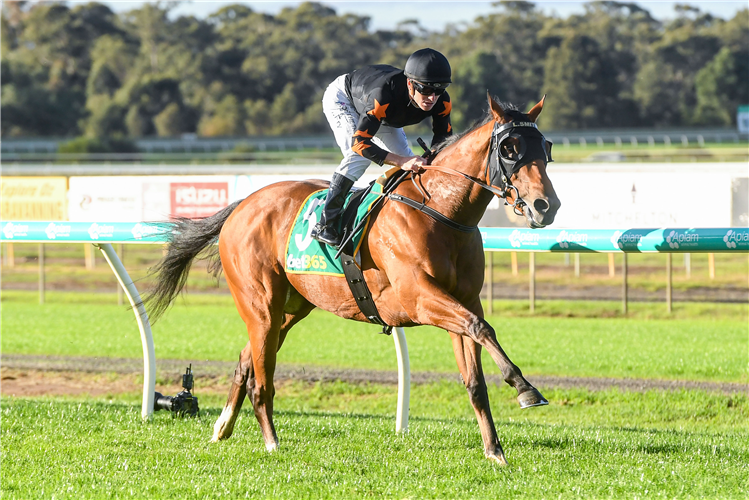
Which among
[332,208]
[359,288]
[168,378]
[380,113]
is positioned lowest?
[168,378]

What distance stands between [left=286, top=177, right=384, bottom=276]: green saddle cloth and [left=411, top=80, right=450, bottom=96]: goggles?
0.55 m

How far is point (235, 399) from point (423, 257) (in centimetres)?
160

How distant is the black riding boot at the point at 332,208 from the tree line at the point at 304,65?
43.5m

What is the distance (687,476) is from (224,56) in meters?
65.6

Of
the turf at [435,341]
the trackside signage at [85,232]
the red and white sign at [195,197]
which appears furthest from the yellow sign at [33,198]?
the trackside signage at [85,232]

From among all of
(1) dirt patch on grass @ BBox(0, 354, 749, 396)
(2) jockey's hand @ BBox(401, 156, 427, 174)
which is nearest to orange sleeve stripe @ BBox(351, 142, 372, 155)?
(2) jockey's hand @ BBox(401, 156, 427, 174)

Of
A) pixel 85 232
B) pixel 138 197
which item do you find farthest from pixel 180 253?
pixel 138 197

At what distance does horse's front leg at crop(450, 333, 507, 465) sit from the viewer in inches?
175

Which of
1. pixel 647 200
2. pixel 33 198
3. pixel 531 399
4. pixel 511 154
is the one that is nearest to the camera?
pixel 531 399

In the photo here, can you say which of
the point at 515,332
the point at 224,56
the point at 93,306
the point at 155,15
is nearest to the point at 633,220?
the point at 515,332

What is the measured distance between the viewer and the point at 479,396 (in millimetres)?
4516

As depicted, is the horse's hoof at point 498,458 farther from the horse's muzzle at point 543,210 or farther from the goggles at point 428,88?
the goggles at point 428,88

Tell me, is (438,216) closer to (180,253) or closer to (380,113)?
(380,113)

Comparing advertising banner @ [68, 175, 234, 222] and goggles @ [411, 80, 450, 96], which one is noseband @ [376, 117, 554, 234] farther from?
advertising banner @ [68, 175, 234, 222]
